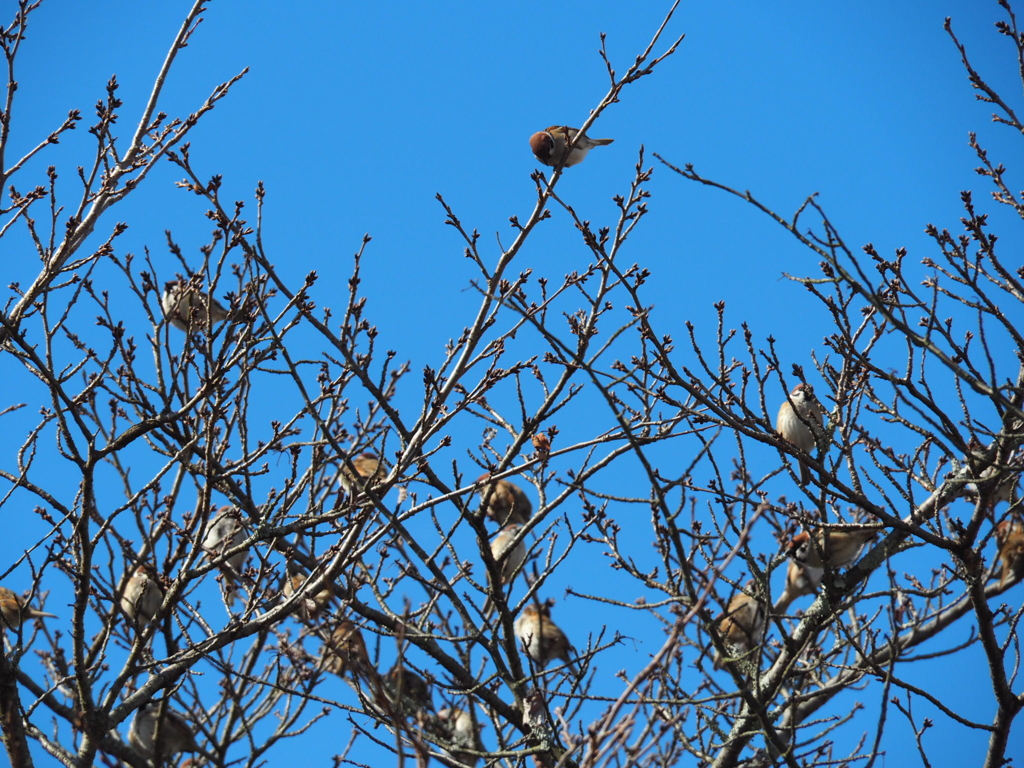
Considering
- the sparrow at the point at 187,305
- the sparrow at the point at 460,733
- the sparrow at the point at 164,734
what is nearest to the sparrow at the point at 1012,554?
the sparrow at the point at 460,733

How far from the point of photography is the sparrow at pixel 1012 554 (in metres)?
9.17

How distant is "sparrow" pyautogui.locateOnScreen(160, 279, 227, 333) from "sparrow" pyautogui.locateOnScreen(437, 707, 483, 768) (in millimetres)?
2762

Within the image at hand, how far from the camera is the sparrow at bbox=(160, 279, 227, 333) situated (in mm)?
5297

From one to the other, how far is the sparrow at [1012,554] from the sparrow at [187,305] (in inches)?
282

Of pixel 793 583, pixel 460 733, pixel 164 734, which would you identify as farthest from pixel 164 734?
pixel 793 583

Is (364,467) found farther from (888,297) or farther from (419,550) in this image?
(888,297)

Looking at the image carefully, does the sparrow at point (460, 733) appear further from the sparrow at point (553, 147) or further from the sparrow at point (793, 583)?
the sparrow at point (553, 147)

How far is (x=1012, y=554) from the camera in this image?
9281mm

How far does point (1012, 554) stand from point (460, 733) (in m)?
5.33

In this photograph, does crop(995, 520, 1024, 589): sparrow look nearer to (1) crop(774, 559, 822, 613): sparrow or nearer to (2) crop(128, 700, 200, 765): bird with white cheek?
(1) crop(774, 559, 822, 613): sparrow

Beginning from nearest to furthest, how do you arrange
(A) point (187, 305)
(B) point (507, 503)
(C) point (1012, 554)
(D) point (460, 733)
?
(D) point (460, 733)
(A) point (187, 305)
(C) point (1012, 554)
(B) point (507, 503)

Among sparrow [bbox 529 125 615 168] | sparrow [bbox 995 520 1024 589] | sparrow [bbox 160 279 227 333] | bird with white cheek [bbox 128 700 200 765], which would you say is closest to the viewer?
sparrow [bbox 160 279 227 333]

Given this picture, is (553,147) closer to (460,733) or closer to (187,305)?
(187,305)

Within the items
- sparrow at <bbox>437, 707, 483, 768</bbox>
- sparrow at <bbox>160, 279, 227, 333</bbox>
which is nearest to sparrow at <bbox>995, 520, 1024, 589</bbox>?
sparrow at <bbox>437, 707, 483, 768</bbox>
